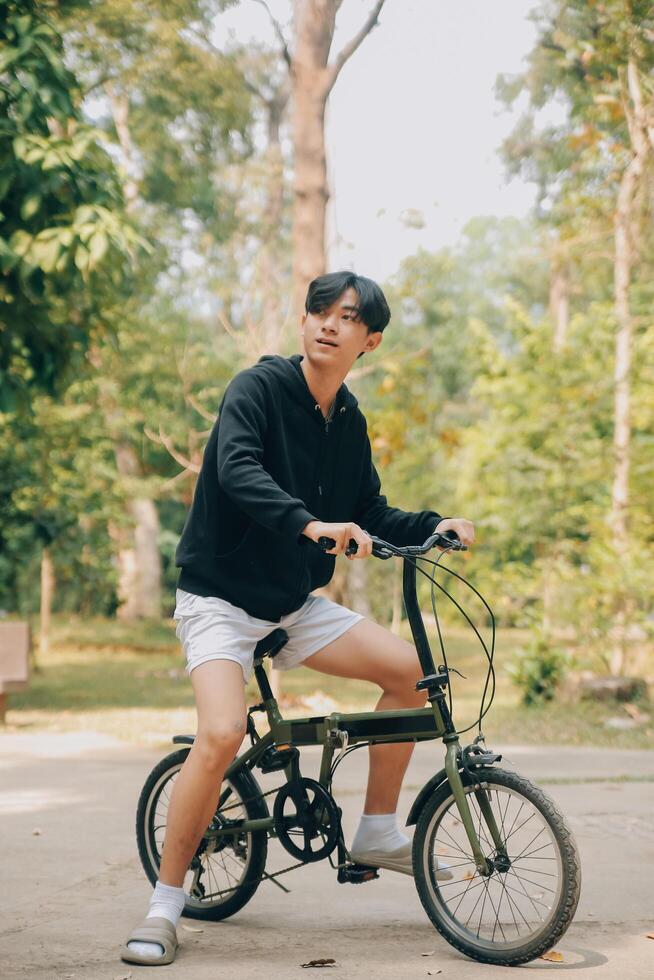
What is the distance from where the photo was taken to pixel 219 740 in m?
3.74

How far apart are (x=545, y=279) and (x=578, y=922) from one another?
140 feet

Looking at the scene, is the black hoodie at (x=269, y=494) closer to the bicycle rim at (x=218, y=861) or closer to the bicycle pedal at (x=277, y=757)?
the bicycle pedal at (x=277, y=757)

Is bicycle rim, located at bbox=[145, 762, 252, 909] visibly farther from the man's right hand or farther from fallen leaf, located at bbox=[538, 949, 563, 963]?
the man's right hand

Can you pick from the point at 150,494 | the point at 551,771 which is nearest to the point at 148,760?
the point at 551,771

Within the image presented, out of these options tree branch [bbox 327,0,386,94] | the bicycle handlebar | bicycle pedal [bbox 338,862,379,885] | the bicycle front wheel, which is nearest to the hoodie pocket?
the bicycle handlebar

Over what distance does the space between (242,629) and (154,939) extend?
0.94 meters

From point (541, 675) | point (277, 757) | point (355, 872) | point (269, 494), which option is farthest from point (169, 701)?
point (269, 494)

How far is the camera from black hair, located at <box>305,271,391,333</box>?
4.03 m

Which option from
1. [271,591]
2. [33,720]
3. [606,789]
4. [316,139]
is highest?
[316,139]

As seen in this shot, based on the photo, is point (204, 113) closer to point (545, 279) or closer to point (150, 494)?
point (150, 494)

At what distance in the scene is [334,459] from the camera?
420cm

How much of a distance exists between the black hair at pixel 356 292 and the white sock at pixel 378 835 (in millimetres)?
1592

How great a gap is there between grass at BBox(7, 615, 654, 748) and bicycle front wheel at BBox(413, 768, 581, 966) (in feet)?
17.4

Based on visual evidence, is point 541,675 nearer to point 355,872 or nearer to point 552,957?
point 355,872
